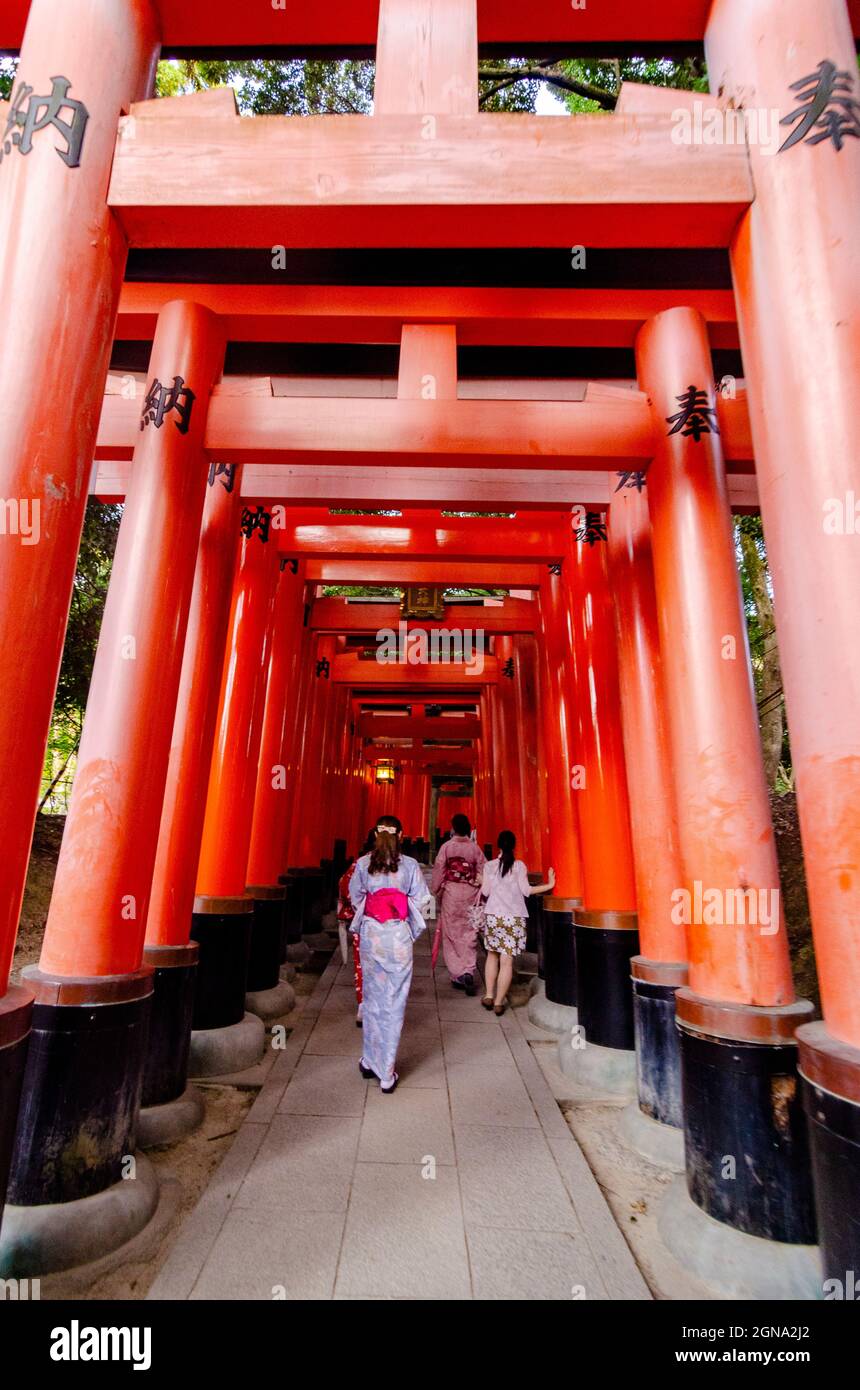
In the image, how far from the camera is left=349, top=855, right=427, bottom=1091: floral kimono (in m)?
4.73

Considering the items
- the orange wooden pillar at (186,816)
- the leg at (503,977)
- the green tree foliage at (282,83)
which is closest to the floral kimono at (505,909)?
the leg at (503,977)

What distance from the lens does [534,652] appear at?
11336 millimetres

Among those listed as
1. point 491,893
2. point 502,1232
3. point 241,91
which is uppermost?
point 241,91

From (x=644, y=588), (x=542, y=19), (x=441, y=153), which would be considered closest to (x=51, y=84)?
(x=441, y=153)

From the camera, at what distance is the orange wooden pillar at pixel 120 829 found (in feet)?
10.2

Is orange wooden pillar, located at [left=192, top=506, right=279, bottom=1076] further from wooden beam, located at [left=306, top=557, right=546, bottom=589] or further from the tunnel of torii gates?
wooden beam, located at [left=306, top=557, right=546, bottom=589]

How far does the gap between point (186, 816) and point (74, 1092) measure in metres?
1.86

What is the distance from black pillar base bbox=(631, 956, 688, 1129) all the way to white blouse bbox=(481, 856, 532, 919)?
2343 mm

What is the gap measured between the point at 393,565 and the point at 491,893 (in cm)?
408

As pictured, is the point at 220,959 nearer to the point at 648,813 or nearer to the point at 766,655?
the point at 648,813

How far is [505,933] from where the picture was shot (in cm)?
662

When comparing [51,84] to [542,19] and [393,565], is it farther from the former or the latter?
[393,565]

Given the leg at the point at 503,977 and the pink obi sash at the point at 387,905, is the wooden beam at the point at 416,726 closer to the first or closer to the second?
the leg at the point at 503,977
